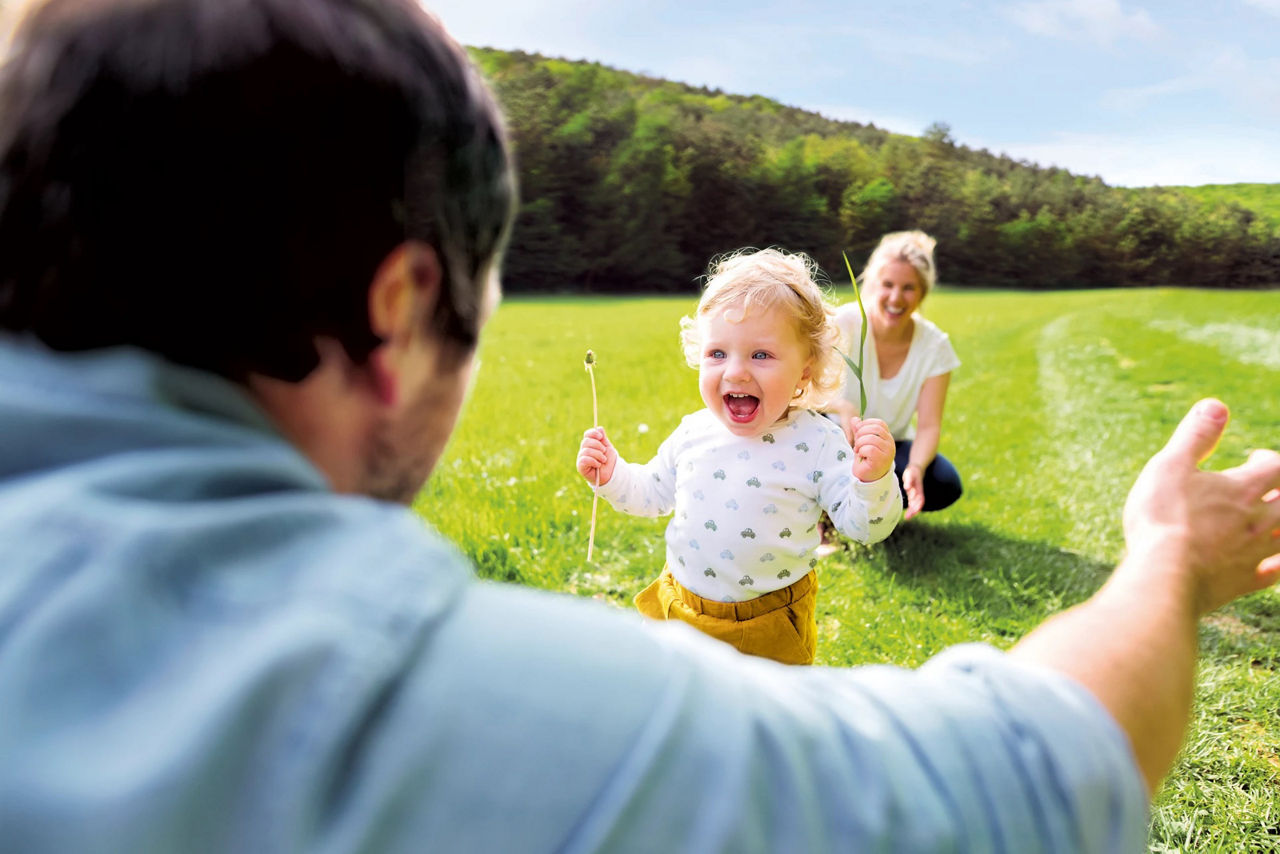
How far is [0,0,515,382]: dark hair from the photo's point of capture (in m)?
0.67

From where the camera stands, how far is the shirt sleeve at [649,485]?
114 inches

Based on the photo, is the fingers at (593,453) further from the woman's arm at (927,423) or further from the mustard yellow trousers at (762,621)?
the woman's arm at (927,423)

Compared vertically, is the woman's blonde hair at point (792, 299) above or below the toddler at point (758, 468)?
above

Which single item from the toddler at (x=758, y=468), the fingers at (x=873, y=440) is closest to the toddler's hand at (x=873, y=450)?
the fingers at (x=873, y=440)

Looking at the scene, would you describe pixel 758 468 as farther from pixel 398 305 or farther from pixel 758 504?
pixel 398 305

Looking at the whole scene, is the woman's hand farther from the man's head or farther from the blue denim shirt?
the man's head

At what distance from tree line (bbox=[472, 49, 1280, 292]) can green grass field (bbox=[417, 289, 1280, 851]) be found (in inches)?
1642

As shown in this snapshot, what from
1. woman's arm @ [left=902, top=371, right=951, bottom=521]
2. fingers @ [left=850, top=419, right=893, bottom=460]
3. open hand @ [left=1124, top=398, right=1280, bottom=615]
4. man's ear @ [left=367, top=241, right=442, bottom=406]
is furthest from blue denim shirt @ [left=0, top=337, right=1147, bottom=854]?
woman's arm @ [left=902, top=371, right=951, bottom=521]

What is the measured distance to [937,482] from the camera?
4.90 metres

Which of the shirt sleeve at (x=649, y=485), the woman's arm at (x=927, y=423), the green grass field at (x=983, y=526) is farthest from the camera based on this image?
the woman's arm at (x=927, y=423)

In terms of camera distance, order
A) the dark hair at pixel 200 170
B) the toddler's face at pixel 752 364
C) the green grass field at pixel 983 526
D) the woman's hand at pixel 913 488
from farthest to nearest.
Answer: the woman's hand at pixel 913 488, the green grass field at pixel 983 526, the toddler's face at pixel 752 364, the dark hair at pixel 200 170

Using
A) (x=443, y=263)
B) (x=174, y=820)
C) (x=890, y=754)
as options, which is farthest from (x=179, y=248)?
(x=890, y=754)

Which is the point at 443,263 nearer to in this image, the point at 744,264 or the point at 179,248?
the point at 179,248

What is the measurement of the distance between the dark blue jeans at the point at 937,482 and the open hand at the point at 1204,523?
3.89 m
